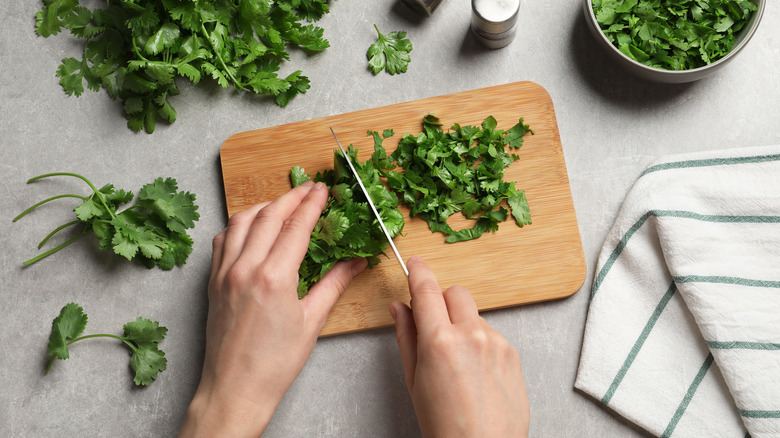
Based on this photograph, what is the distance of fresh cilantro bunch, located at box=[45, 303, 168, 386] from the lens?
73.2 inches

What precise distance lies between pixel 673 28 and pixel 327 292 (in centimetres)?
149

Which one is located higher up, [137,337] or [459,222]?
[459,222]

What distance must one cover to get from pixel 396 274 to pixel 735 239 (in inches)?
45.6

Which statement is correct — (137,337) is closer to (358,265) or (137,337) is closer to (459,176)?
(358,265)

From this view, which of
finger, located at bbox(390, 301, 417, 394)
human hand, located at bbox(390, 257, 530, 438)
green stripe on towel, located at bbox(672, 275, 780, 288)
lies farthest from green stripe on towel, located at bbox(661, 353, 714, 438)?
finger, located at bbox(390, 301, 417, 394)

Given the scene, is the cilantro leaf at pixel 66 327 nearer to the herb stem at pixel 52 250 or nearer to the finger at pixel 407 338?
the herb stem at pixel 52 250

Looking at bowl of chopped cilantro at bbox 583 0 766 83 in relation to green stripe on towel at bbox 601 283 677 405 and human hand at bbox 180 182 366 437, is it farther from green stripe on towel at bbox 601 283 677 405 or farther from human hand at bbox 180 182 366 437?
human hand at bbox 180 182 366 437

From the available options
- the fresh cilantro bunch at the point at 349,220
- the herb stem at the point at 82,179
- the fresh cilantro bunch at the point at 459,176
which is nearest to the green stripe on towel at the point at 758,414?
the fresh cilantro bunch at the point at 459,176

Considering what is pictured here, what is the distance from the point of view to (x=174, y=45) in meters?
1.82

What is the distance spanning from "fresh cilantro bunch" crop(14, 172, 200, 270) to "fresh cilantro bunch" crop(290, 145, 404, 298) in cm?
45

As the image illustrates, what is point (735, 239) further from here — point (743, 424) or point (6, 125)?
point (6, 125)

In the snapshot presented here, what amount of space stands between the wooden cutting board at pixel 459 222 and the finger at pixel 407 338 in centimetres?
20

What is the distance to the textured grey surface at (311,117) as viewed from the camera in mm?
1879

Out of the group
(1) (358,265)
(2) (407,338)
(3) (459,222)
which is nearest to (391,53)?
(3) (459,222)
